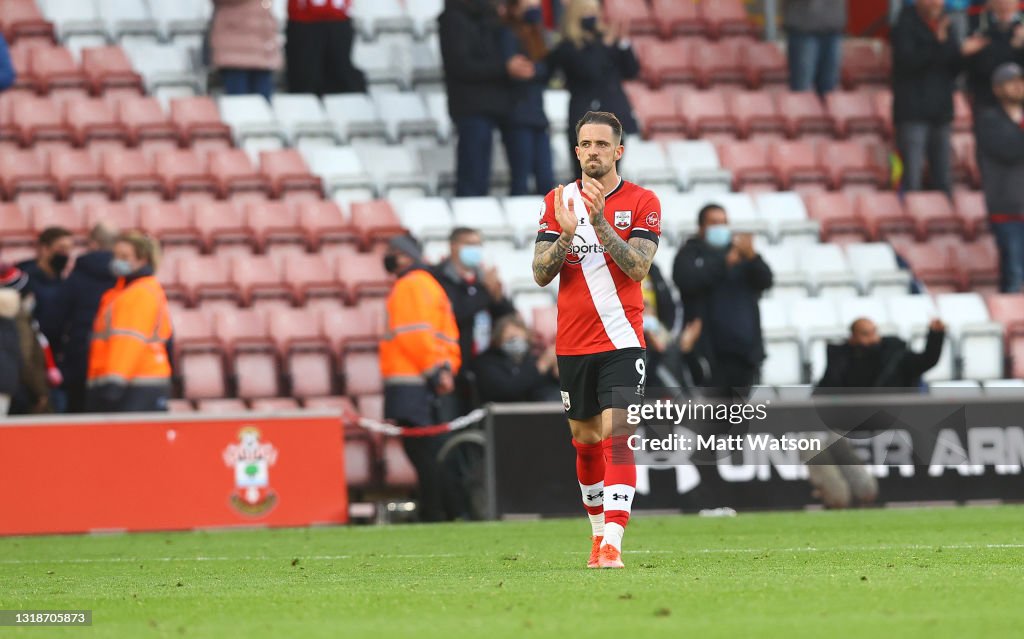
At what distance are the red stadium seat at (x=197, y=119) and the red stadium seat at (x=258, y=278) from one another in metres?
2.22

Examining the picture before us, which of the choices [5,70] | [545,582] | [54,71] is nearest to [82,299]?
[5,70]

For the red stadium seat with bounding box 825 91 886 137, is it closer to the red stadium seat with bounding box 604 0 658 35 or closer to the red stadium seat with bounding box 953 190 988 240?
the red stadium seat with bounding box 953 190 988 240

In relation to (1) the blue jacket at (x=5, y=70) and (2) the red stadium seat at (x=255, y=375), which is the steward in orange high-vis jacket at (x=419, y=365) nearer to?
(2) the red stadium seat at (x=255, y=375)

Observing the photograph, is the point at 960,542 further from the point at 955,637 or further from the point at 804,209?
the point at 804,209

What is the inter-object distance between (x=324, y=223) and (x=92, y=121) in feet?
9.25

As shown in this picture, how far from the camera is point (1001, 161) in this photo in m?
17.5

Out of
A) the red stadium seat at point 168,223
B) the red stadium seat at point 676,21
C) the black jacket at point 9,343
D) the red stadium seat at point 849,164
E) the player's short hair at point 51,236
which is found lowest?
the black jacket at point 9,343

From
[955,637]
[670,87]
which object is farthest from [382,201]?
[955,637]

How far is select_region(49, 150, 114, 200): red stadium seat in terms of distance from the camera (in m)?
16.9

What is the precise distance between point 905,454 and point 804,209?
5117 millimetres

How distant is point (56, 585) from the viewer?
800cm

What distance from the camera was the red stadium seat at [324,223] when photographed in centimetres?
1678

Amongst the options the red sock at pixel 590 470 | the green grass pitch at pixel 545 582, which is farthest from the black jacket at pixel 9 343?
the red sock at pixel 590 470

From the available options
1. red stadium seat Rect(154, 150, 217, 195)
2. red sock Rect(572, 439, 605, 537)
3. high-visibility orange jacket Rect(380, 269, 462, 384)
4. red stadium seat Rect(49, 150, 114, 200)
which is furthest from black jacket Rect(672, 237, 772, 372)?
red sock Rect(572, 439, 605, 537)
